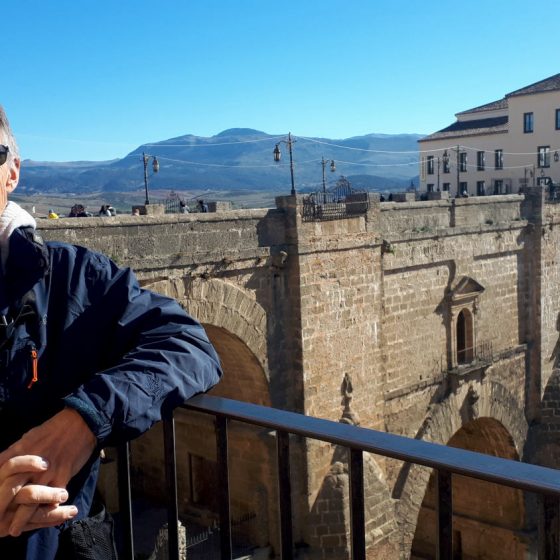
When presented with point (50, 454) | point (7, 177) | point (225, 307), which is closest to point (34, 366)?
point (50, 454)

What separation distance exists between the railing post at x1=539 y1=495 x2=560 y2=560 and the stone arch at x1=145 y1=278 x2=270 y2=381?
8.97 m

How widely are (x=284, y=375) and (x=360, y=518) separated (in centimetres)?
1078

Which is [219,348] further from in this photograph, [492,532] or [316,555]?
[492,532]

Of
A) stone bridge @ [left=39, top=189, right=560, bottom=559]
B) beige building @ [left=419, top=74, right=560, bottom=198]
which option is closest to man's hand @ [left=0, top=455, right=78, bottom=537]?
stone bridge @ [left=39, top=189, right=560, bottom=559]

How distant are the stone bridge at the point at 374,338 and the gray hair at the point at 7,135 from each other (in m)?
7.25

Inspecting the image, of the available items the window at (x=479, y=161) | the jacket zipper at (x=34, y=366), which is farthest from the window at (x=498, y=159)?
the jacket zipper at (x=34, y=366)

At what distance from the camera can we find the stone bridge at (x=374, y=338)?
11727 millimetres

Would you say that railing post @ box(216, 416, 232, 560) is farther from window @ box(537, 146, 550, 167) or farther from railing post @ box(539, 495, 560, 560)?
window @ box(537, 146, 550, 167)

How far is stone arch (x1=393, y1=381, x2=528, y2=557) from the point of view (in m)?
14.9

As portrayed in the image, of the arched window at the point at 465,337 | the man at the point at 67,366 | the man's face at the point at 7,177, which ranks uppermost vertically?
the man's face at the point at 7,177

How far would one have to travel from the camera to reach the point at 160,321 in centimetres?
218

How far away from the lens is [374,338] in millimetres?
14250

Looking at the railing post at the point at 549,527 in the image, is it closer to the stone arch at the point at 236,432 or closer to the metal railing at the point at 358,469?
A: the metal railing at the point at 358,469

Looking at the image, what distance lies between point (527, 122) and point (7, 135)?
4351cm
